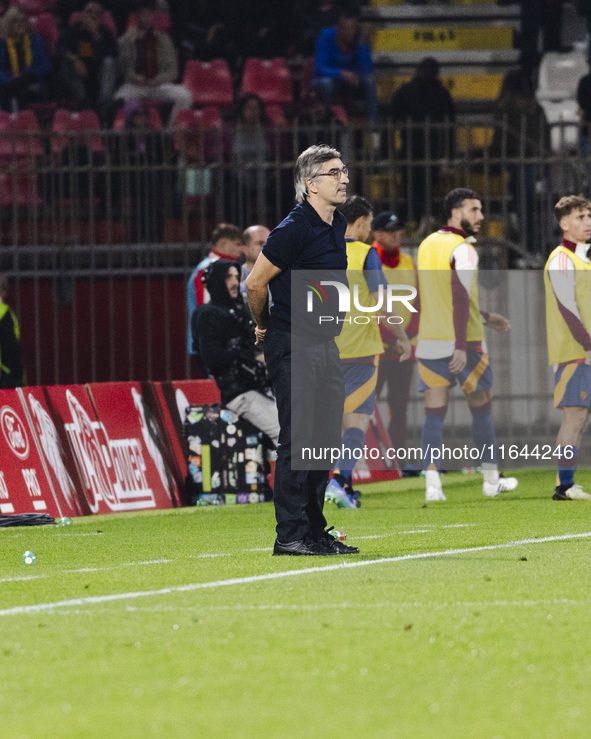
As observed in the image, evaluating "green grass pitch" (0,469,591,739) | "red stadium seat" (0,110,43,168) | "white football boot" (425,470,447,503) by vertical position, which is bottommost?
"white football boot" (425,470,447,503)

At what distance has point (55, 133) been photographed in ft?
46.7

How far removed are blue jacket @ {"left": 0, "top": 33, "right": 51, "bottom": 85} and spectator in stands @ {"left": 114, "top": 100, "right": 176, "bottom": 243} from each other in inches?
86.8

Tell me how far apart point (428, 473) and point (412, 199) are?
18.7 ft

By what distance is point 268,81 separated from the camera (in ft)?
63.4

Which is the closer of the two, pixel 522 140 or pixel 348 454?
pixel 348 454

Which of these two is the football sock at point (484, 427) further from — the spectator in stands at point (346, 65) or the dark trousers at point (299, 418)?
the spectator in stands at point (346, 65)

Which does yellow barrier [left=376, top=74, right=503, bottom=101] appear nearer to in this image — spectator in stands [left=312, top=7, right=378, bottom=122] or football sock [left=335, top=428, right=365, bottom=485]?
spectator in stands [left=312, top=7, right=378, bottom=122]

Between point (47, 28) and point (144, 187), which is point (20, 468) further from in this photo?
point (47, 28)

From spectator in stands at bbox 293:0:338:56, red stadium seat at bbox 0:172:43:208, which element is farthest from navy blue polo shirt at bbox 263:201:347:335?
spectator in stands at bbox 293:0:338:56

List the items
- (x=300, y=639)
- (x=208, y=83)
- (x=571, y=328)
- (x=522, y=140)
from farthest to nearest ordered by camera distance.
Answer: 1. (x=208, y=83)
2. (x=522, y=140)
3. (x=571, y=328)
4. (x=300, y=639)

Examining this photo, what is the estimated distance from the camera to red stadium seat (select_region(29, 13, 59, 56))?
773 inches

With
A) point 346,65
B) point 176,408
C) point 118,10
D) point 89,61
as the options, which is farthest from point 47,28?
point 176,408

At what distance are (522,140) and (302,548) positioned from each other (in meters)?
8.59

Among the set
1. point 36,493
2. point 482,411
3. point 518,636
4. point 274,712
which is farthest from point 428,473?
point 274,712
